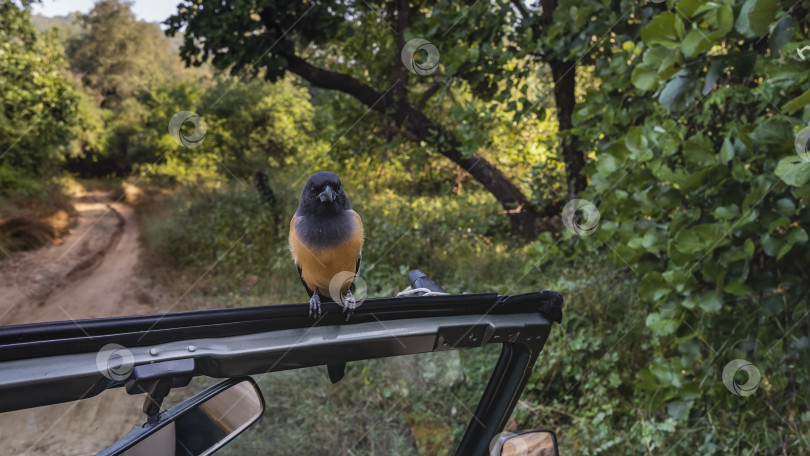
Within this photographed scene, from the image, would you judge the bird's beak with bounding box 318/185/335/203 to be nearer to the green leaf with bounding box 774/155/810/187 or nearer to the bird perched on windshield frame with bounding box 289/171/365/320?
the bird perched on windshield frame with bounding box 289/171/365/320

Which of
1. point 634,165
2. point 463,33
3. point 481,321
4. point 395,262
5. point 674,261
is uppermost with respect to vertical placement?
point 463,33

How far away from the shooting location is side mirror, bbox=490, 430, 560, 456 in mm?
1347

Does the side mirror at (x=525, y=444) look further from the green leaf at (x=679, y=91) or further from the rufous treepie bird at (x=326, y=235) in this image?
the green leaf at (x=679, y=91)

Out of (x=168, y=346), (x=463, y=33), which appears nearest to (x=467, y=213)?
(x=463, y=33)

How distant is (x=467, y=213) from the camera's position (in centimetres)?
673

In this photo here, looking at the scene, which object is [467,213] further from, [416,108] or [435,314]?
[435,314]

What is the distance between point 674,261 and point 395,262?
435 centimetres

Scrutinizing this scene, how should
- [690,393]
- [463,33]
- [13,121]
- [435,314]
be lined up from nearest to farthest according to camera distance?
[435,314] → [690,393] → [463,33] → [13,121]
